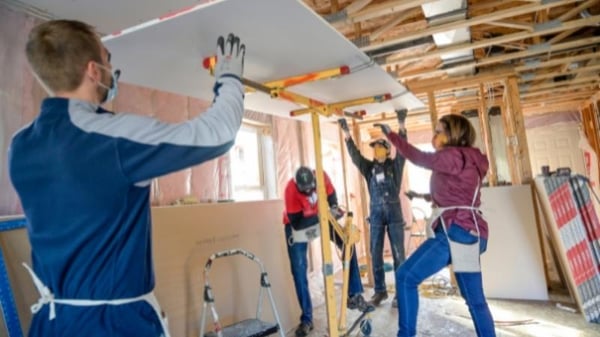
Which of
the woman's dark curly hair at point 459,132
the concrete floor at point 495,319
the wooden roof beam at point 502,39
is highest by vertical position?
the wooden roof beam at point 502,39

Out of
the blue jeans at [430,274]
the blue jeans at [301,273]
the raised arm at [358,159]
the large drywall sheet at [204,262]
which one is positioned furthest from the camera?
the raised arm at [358,159]

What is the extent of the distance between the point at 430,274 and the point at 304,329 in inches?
56.5

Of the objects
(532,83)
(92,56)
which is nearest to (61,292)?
(92,56)

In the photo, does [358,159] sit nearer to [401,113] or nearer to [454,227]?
[401,113]

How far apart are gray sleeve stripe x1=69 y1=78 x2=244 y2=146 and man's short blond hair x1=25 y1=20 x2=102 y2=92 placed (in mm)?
72

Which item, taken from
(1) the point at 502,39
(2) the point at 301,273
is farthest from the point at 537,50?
(2) the point at 301,273

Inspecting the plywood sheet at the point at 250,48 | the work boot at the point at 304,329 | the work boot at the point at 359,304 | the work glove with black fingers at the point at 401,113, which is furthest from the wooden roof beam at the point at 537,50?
the work boot at the point at 304,329

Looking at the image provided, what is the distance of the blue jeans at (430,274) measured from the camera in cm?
194

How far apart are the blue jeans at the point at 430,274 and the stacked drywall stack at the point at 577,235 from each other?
6.02 feet

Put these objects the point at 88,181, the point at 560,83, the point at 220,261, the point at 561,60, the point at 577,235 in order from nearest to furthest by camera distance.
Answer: the point at 88,181 < the point at 220,261 < the point at 577,235 < the point at 561,60 < the point at 560,83

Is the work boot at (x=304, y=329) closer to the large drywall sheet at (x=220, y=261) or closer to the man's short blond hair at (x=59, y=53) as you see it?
the large drywall sheet at (x=220, y=261)

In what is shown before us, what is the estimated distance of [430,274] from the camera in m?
2.06

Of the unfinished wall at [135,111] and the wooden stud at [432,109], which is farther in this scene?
the wooden stud at [432,109]

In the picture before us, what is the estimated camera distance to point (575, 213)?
3.27m
